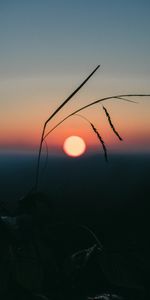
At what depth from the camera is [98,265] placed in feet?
3.95

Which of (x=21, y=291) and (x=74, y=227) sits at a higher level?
(x=74, y=227)

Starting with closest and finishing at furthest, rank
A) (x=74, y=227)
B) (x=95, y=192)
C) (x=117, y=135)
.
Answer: (x=117, y=135) → (x=74, y=227) → (x=95, y=192)

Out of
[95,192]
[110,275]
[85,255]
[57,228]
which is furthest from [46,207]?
[95,192]

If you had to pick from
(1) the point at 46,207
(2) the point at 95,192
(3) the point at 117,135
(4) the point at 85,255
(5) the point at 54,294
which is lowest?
(2) the point at 95,192

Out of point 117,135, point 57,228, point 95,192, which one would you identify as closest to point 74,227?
point 57,228

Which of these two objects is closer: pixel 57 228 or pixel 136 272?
pixel 136 272

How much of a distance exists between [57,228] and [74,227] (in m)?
0.07

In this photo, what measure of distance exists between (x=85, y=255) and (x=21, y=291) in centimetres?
21

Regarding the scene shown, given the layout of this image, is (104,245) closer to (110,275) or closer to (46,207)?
(110,275)

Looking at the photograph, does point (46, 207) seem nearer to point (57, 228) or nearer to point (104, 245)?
point (57, 228)

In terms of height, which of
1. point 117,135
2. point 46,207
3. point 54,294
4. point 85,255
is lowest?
point 54,294

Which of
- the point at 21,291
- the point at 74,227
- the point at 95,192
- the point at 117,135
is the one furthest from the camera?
the point at 95,192

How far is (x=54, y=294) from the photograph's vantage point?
1.17m

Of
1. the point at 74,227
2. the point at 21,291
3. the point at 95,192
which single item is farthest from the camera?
the point at 95,192
